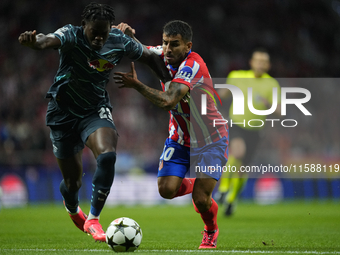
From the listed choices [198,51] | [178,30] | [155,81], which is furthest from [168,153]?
[198,51]

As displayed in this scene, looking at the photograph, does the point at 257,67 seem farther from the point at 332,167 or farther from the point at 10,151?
the point at 10,151

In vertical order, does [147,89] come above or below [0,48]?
below

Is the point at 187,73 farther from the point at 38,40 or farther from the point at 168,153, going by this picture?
the point at 38,40

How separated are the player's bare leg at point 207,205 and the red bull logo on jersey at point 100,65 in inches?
59.2

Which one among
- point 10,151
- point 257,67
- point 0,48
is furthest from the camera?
point 0,48

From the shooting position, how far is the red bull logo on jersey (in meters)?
4.78

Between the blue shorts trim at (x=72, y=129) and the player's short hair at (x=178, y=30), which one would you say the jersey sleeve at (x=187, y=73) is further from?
the blue shorts trim at (x=72, y=129)

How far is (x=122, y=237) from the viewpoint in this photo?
4.26 metres

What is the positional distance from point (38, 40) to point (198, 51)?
15396mm

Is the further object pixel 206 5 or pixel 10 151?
pixel 206 5

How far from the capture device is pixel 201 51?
63.3 feet

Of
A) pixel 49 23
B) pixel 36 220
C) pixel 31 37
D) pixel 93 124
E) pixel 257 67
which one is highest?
pixel 49 23

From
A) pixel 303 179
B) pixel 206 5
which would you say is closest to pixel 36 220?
pixel 303 179

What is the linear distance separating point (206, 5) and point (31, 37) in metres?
16.9
